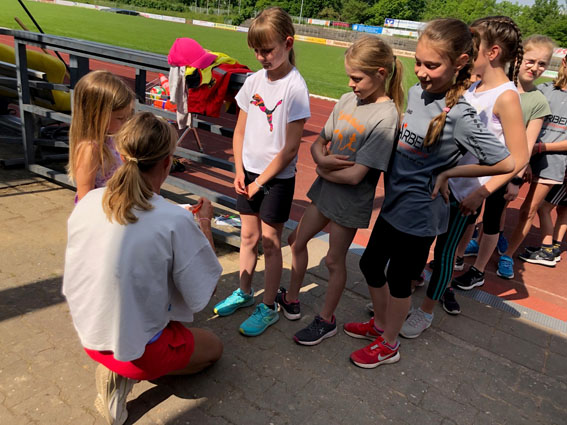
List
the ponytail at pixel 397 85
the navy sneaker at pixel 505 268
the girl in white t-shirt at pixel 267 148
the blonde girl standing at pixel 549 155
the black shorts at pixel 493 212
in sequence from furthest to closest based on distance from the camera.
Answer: the navy sneaker at pixel 505 268 < the blonde girl standing at pixel 549 155 < the black shorts at pixel 493 212 < the girl in white t-shirt at pixel 267 148 < the ponytail at pixel 397 85

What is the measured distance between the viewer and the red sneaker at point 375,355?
2625 millimetres

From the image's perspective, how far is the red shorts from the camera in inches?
78.3

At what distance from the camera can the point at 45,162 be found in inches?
211

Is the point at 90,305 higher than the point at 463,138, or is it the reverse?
the point at 463,138

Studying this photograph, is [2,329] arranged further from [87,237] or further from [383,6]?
[383,6]

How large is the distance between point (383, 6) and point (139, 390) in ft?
332

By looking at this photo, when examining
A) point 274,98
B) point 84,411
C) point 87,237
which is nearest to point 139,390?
point 84,411

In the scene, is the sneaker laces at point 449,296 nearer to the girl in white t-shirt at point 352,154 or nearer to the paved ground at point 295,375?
the paved ground at point 295,375

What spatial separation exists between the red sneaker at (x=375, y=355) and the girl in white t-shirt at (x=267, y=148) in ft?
1.89

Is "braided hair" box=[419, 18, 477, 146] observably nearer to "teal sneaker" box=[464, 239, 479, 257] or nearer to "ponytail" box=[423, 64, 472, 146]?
"ponytail" box=[423, 64, 472, 146]

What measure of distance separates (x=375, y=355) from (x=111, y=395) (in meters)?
1.41

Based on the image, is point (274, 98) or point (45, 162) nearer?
point (274, 98)

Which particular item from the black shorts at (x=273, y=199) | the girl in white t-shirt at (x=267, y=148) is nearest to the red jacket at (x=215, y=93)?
the girl in white t-shirt at (x=267, y=148)

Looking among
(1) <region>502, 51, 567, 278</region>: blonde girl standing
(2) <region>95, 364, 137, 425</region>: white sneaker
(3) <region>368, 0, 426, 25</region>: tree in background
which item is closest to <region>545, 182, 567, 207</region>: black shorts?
(1) <region>502, 51, 567, 278</region>: blonde girl standing
